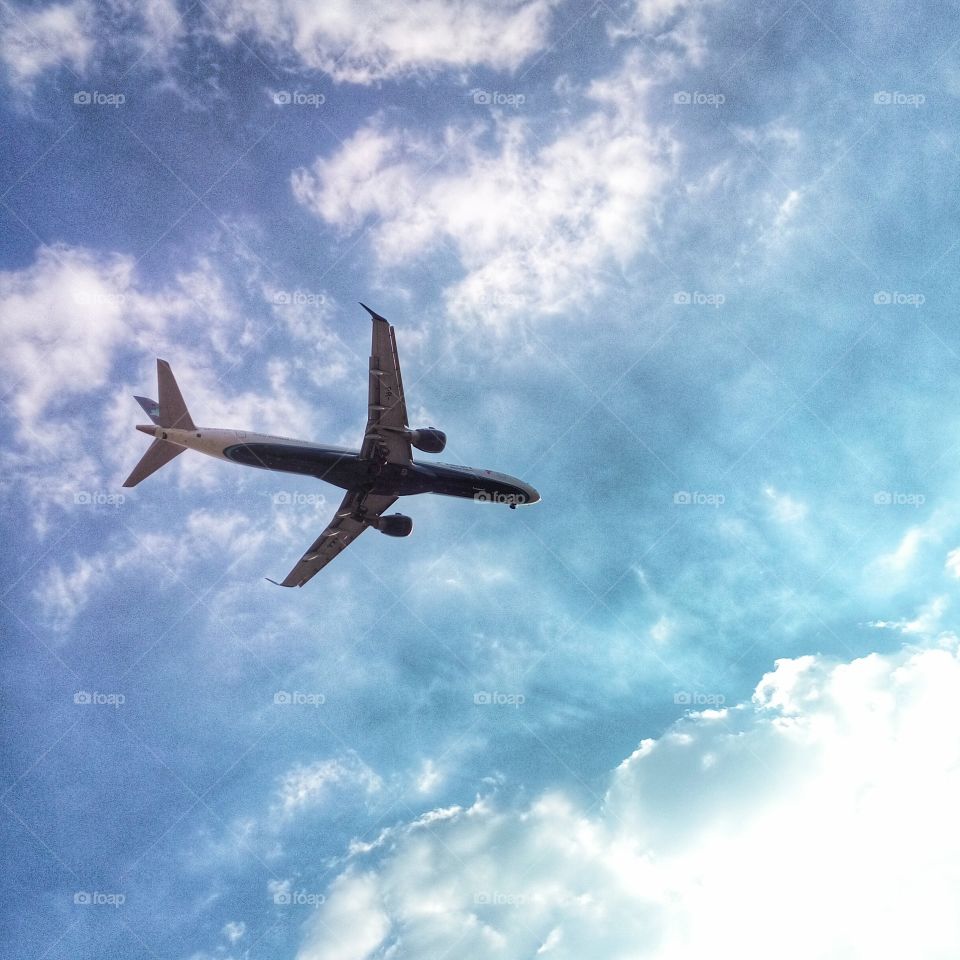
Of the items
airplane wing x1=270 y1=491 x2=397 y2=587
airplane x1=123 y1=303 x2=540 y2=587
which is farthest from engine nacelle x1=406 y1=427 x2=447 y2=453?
airplane wing x1=270 y1=491 x2=397 y2=587

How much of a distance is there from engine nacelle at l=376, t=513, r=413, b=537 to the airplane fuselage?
2.59 m

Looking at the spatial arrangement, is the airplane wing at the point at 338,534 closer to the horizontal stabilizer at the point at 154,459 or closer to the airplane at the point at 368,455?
the airplane at the point at 368,455

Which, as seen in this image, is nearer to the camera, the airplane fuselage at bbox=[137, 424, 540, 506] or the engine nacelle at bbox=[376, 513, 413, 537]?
the airplane fuselage at bbox=[137, 424, 540, 506]

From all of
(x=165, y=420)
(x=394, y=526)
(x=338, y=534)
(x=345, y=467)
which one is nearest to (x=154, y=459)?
(x=165, y=420)

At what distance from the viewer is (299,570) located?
46219mm

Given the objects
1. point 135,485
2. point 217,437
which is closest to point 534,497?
point 217,437

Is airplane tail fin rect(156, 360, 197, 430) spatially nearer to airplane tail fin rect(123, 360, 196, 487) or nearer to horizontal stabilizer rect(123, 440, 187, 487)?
airplane tail fin rect(123, 360, 196, 487)

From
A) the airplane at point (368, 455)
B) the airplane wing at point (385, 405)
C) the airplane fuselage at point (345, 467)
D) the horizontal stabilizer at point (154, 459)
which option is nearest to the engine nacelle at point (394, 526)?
the airplane at point (368, 455)

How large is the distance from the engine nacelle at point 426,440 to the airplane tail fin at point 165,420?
1240cm

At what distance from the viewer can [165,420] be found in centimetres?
3891

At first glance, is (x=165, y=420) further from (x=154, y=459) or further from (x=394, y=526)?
(x=394, y=526)

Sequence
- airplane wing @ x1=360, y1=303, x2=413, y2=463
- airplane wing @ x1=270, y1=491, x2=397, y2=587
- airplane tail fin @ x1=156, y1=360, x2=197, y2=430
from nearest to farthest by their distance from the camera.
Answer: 1. airplane wing @ x1=360, y1=303, x2=413, y2=463
2. airplane tail fin @ x1=156, y1=360, x2=197, y2=430
3. airplane wing @ x1=270, y1=491, x2=397, y2=587

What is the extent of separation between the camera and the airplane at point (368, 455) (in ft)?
126

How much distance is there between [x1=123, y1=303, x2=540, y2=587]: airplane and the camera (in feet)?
126
